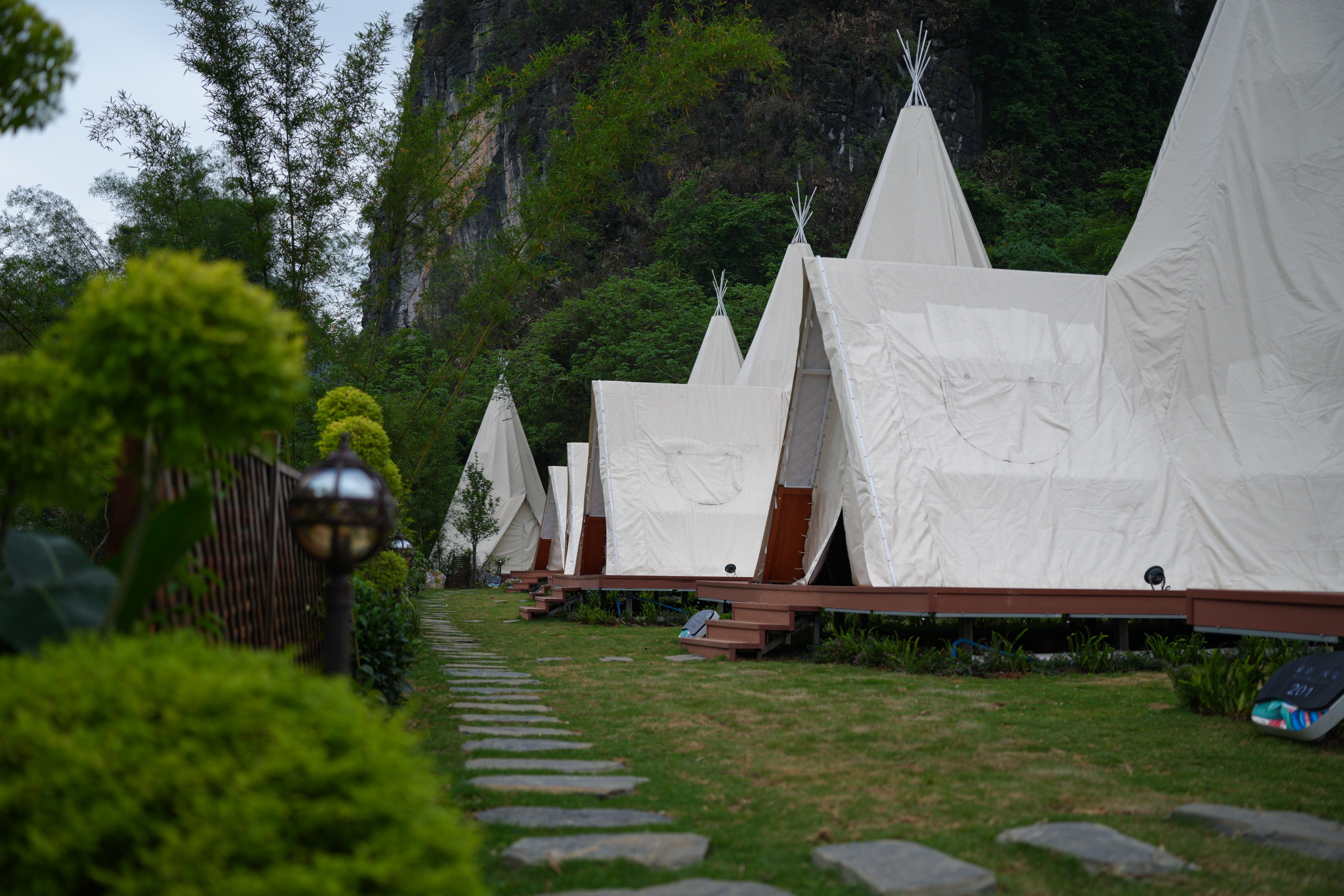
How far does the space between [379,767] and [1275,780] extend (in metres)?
3.73

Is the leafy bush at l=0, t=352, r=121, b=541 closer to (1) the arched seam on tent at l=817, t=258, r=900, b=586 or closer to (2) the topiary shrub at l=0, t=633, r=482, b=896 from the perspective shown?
(2) the topiary shrub at l=0, t=633, r=482, b=896

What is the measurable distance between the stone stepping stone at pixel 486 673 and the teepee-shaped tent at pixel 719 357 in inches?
507

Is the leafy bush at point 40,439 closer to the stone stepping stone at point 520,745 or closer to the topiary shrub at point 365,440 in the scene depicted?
the stone stepping stone at point 520,745

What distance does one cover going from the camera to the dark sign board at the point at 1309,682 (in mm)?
4555

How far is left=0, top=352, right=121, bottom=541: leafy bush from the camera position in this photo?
2158mm

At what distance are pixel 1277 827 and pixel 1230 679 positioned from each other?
8.68 feet

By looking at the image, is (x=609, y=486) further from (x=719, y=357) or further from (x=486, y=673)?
(x=719, y=357)

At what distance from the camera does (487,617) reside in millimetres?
15680

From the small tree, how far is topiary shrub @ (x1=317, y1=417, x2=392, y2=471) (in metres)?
19.9

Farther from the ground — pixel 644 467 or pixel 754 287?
pixel 754 287

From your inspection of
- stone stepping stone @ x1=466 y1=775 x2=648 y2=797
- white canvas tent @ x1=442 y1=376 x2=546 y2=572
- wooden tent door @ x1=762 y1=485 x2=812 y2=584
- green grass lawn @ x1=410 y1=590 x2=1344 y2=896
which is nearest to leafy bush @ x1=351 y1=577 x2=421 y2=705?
green grass lawn @ x1=410 y1=590 x2=1344 y2=896

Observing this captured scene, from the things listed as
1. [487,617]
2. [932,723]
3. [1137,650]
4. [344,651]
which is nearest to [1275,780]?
[932,723]

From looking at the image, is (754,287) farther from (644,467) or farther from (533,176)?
(533,176)

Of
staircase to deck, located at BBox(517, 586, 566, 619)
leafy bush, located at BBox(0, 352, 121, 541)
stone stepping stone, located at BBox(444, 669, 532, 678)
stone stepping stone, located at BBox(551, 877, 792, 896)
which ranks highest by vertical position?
leafy bush, located at BBox(0, 352, 121, 541)
